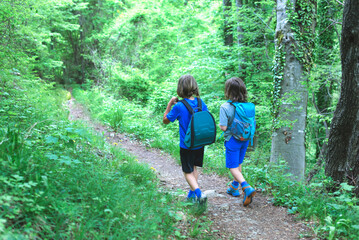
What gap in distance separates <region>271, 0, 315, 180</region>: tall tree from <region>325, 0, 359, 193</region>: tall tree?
0.99m

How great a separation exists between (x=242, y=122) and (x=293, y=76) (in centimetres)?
193

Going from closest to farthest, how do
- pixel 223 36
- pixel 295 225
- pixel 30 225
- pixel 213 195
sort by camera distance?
pixel 30 225 < pixel 295 225 < pixel 213 195 < pixel 223 36

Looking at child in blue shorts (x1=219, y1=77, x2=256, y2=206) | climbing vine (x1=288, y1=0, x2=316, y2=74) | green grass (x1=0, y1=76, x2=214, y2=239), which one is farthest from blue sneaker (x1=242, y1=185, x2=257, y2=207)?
climbing vine (x1=288, y1=0, x2=316, y2=74)

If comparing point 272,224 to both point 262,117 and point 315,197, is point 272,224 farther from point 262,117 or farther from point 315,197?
point 262,117

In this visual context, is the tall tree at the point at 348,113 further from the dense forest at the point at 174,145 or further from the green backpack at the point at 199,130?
the green backpack at the point at 199,130

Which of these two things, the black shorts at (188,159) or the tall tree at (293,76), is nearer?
the black shorts at (188,159)

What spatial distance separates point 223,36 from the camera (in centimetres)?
1118

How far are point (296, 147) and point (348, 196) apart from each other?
1620 millimetres

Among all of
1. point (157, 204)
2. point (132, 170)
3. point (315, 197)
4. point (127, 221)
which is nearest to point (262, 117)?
point (315, 197)

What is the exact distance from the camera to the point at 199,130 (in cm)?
344

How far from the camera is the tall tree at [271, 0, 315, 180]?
4.86 metres

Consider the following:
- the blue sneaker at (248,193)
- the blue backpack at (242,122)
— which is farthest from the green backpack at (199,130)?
the blue sneaker at (248,193)

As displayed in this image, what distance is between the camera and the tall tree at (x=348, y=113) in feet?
11.7

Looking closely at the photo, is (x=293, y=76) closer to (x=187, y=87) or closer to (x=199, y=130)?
(x=187, y=87)
